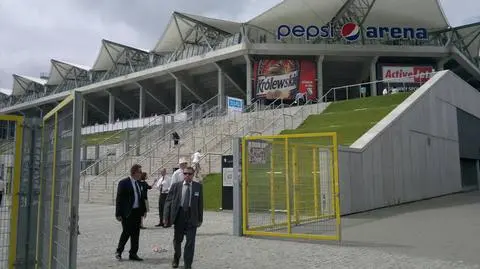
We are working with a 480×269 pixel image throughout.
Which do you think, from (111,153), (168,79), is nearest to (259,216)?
(111,153)

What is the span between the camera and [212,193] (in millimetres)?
17531

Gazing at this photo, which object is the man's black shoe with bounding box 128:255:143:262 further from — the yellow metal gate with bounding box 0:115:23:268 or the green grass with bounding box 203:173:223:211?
the green grass with bounding box 203:173:223:211

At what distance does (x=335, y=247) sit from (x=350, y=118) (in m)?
16.8

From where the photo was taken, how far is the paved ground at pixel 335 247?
23.7 ft

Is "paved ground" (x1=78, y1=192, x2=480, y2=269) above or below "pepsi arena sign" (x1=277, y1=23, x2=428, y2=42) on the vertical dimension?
below

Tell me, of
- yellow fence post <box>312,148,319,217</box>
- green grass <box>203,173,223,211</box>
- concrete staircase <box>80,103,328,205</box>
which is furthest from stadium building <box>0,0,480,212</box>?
yellow fence post <box>312,148,319,217</box>

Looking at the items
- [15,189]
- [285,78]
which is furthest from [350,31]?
[15,189]

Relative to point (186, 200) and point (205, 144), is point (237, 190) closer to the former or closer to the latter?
point (186, 200)

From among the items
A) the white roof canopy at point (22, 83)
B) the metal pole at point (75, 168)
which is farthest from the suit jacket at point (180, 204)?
the white roof canopy at point (22, 83)

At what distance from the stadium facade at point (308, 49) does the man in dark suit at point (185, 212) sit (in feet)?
128

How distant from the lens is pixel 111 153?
28828 millimetres

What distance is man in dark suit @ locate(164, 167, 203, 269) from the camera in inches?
270

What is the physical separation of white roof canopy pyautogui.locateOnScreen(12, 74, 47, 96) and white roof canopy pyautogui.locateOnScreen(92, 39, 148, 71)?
2386 centimetres

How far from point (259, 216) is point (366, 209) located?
5.79 metres
